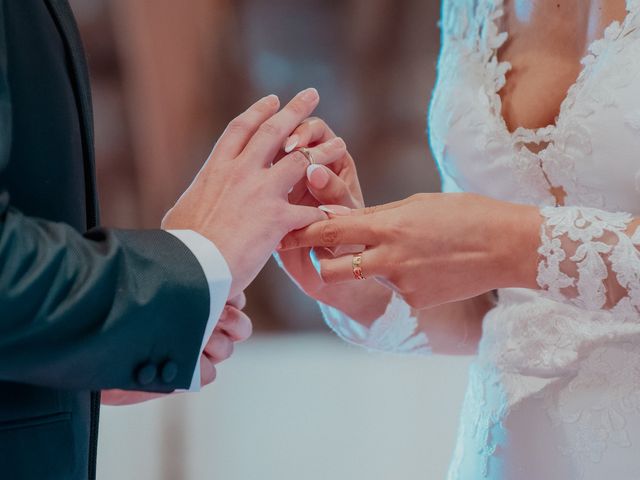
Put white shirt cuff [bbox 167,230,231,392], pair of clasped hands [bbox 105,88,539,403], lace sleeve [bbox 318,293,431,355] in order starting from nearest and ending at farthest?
white shirt cuff [bbox 167,230,231,392] < pair of clasped hands [bbox 105,88,539,403] < lace sleeve [bbox 318,293,431,355]

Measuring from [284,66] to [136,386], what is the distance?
280 cm

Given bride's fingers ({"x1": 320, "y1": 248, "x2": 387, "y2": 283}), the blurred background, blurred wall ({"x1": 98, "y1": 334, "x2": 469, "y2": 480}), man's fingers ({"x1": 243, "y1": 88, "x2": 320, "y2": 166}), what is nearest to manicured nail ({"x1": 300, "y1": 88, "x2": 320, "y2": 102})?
man's fingers ({"x1": 243, "y1": 88, "x2": 320, "y2": 166})

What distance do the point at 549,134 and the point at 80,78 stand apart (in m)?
0.65

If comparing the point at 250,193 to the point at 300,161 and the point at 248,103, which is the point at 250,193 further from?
the point at 248,103

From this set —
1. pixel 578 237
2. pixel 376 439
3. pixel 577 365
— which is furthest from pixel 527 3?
pixel 376 439

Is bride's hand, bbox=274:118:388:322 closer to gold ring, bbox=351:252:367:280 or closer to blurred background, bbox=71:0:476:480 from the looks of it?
gold ring, bbox=351:252:367:280

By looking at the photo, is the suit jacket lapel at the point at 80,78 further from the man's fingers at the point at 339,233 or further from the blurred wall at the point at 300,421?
the blurred wall at the point at 300,421

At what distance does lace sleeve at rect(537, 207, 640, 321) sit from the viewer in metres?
1.16

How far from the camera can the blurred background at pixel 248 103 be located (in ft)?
11.4

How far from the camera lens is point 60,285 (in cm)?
90

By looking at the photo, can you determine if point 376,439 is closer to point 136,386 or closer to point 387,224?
point 387,224

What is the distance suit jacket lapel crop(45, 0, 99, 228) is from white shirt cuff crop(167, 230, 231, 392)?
14 cm

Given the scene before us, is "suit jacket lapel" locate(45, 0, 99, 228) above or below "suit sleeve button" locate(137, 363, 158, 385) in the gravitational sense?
above

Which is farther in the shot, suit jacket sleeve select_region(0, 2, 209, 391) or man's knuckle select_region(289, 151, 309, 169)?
man's knuckle select_region(289, 151, 309, 169)
